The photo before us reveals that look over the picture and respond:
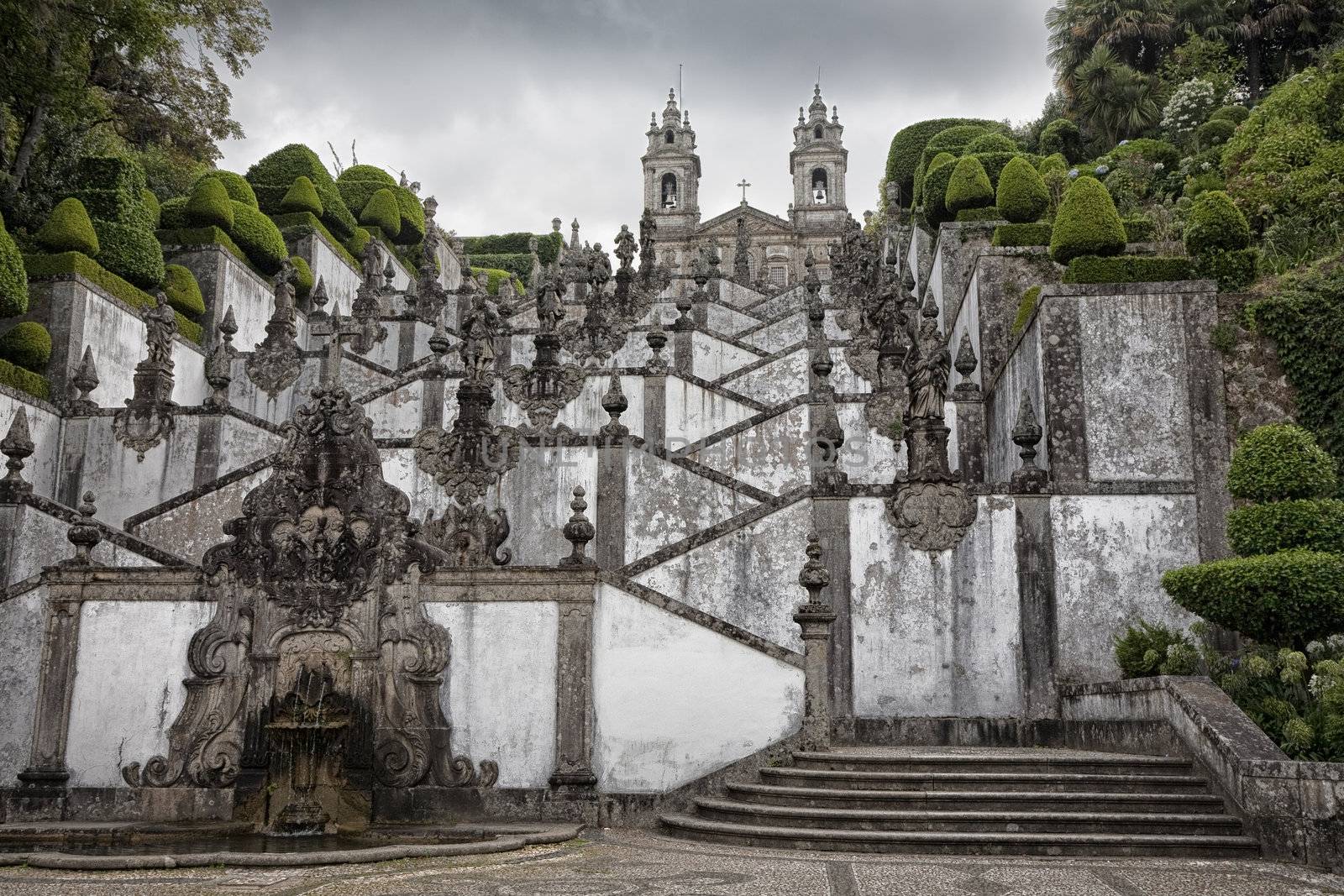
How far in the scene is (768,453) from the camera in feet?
64.5

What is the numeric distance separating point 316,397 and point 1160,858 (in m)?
8.56

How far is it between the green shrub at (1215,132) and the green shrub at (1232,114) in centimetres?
32

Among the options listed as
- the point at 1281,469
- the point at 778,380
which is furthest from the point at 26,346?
the point at 1281,469

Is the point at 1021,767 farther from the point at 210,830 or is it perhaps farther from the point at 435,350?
the point at 435,350

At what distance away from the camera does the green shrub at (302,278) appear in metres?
33.4

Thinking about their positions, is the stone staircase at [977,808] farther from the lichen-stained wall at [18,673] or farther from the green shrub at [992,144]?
the green shrub at [992,144]

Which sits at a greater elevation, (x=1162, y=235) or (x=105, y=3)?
(x=105, y=3)

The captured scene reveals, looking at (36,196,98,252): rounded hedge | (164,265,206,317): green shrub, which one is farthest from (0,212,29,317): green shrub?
(164,265,206,317): green shrub

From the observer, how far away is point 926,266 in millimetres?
30312

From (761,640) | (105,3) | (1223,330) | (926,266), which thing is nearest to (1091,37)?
(926,266)

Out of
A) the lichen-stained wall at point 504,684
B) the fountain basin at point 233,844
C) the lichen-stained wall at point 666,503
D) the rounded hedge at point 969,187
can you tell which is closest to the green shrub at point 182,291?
the lichen-stained wall at point 666,503

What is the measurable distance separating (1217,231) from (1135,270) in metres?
1.25

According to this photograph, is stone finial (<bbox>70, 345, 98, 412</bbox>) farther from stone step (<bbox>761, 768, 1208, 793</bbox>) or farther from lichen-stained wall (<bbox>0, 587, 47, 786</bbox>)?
stone step (<bbox>761, 768, 1208, 793</bbox>)

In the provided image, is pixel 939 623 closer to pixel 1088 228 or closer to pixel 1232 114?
pixel 1088 228
